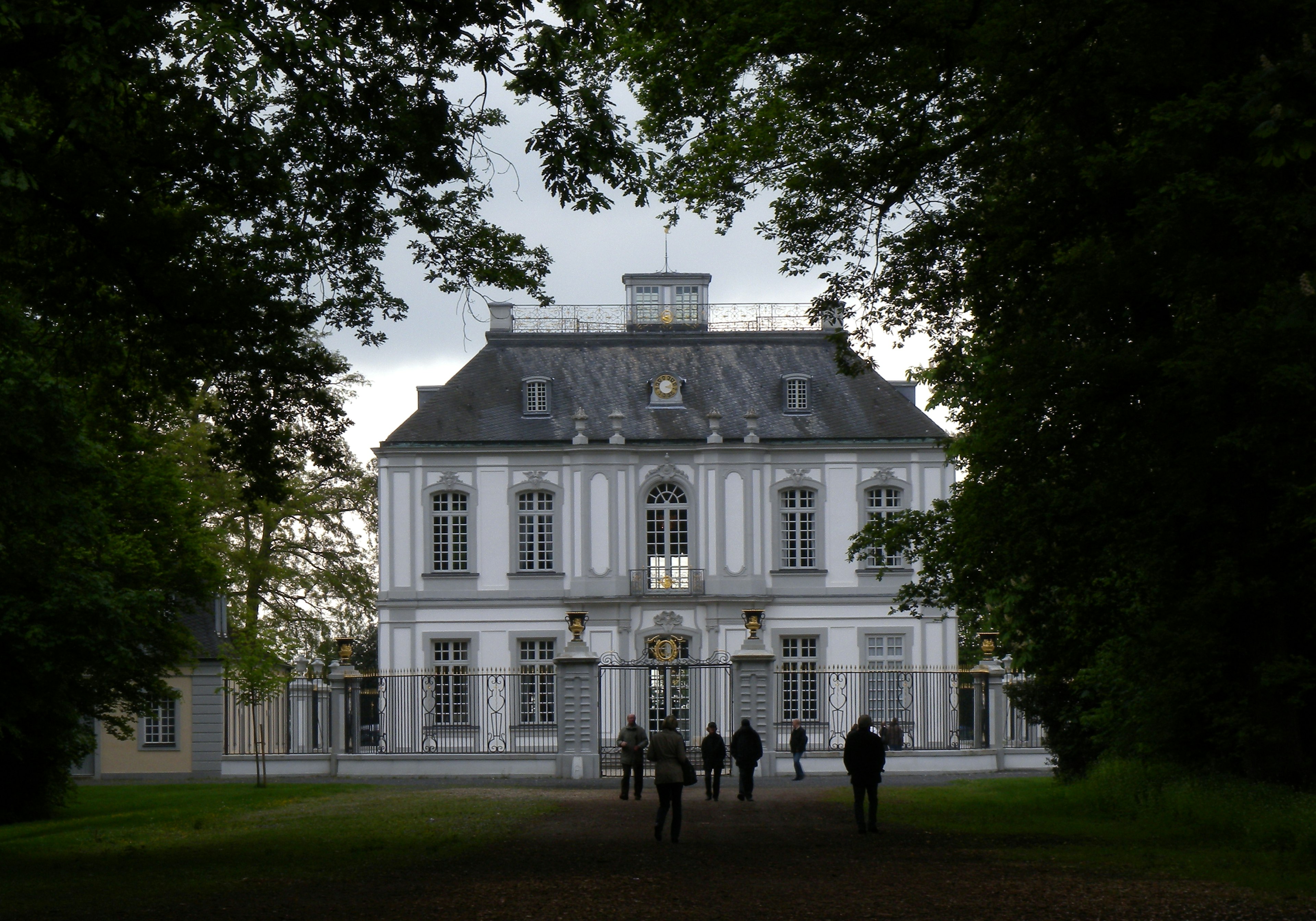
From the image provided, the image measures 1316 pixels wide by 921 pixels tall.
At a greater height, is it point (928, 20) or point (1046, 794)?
point (928, 20)

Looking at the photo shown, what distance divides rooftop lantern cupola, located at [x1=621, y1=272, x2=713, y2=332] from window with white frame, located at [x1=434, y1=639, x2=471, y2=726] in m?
9.73

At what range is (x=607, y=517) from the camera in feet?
129

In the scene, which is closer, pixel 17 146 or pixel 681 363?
pixel 17 146

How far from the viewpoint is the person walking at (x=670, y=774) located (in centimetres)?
1484

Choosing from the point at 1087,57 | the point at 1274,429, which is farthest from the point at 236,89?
the point at 1274,429

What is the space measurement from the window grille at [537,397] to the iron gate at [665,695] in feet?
20.5

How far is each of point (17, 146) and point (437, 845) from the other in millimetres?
6662

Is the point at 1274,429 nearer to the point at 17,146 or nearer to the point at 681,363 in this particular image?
the point at 17,146

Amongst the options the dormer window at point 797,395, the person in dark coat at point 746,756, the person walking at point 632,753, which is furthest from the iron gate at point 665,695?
the dormer window at point 797,395

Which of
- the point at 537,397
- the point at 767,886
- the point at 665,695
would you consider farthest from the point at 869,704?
the point at 767,886

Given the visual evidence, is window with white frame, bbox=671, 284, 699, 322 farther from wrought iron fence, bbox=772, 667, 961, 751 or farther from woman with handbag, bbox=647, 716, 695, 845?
woman with handbag, bbox=647, 716, 695, 845

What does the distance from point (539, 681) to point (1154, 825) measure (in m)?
22.2

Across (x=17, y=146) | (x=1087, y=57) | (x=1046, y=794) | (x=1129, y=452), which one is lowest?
(x=1046, y=794)

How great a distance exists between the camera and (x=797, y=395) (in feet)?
134
